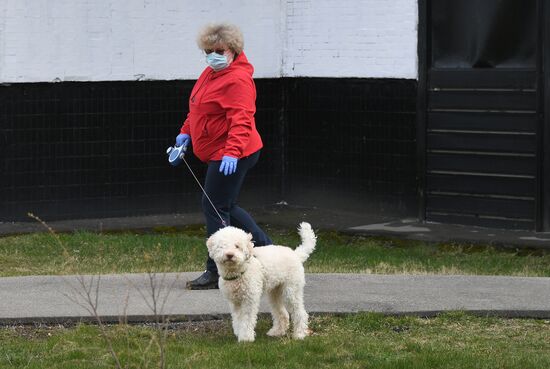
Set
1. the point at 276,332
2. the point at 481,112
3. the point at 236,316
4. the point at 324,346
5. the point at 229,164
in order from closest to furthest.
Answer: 1. the point at 324,346
2. the point at 236,316
3. the point at 276,332
4. the point at 229,164
5. the point at 481,112

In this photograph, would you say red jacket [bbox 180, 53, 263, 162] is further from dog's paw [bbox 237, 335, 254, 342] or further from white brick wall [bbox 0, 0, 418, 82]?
white brick wall [bbox 0, 0, 418, 82]

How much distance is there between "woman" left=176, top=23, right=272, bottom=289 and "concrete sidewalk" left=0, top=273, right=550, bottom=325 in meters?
0.69

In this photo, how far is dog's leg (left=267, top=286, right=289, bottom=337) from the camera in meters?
8.58

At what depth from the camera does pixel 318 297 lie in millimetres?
9750

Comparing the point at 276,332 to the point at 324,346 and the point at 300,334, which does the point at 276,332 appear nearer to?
the point at 300,334

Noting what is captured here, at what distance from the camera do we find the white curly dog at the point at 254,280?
8.13m

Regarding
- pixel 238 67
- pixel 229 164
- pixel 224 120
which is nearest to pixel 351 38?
pixel 238 67

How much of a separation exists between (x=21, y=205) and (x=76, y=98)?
1.36m

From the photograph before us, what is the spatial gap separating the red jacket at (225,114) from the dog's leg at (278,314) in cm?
123

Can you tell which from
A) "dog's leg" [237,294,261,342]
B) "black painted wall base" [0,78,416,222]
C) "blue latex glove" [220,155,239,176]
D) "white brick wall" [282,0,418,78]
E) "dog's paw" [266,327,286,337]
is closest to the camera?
"dog's leg" [237,294,261,342]

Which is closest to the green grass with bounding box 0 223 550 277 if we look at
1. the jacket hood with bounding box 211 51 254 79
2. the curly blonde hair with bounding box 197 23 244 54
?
the jacket hood with bounding box 211 51 254 79

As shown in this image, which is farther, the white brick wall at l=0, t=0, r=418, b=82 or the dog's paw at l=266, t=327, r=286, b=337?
the white brick wall at l=0, t=0, r=418, b=82

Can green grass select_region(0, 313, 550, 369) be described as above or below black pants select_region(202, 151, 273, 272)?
below

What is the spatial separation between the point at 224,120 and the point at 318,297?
1.49m
